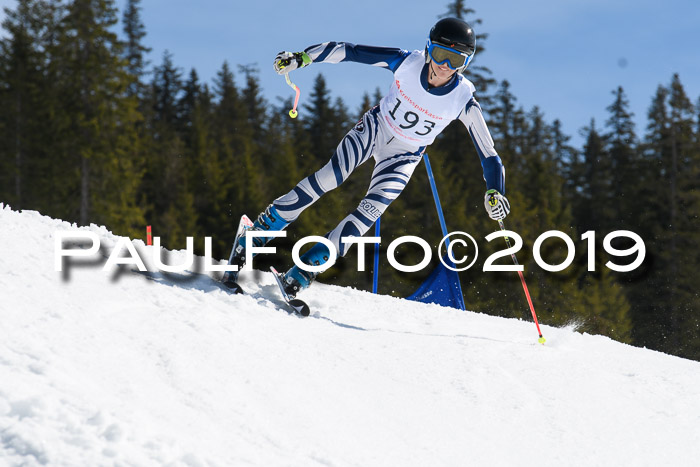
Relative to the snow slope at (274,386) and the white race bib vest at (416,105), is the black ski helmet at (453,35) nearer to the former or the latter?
the white race bib vest at (416,105)

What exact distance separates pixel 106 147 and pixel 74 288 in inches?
915

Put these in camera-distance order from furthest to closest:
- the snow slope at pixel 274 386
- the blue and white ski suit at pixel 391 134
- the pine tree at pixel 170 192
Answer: the pine tree at pixel 170 192
the blue and white ski suit at pixel 391 134
the snow slope at pixel 274 386

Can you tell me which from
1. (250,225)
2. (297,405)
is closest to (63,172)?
(250,225)

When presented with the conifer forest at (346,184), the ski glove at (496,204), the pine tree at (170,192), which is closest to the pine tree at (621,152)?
the conifer forest at (346,184)

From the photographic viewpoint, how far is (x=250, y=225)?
17.4 ft

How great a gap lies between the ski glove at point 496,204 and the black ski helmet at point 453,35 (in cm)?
113

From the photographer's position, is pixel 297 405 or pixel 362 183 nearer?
pixel 297 405

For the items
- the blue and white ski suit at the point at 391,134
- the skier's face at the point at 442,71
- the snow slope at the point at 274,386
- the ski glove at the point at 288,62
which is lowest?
the snow slope at the point at 274,386

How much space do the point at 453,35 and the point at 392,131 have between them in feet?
2.92

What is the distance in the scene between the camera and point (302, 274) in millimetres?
5062

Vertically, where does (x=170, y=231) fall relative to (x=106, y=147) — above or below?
below

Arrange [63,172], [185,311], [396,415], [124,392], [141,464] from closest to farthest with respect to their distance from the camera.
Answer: [141,464]
[124,392]
[396,415]
[185,311]
[63,172]

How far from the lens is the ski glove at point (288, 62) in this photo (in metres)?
5.09

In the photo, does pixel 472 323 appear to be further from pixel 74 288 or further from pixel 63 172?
pixel 63 172
